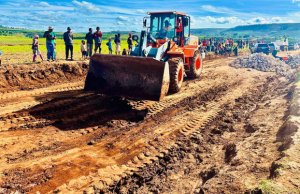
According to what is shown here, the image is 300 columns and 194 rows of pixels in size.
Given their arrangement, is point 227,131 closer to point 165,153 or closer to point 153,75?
point 165,153

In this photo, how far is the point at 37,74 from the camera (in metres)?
10.7

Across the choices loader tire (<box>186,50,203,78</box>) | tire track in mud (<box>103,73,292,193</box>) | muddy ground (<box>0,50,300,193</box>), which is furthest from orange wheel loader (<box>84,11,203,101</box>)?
tire track in mud (<box>103,73,292,193</box>)

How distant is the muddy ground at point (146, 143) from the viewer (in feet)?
12.0

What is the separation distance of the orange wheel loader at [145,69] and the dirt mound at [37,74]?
3649 mm

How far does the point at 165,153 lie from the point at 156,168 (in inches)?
21.9

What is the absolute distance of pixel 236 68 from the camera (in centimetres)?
1578

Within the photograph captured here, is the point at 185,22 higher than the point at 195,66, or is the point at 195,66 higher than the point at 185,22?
the point at 185,22

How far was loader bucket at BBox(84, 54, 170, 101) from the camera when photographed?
7008mm

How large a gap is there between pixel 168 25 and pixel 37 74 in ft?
20.1

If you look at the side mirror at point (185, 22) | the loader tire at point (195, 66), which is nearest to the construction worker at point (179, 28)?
the side mirror at point (185, 22)

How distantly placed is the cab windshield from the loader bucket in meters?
3.02

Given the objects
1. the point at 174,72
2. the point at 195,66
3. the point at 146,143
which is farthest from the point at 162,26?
the point at 146,143

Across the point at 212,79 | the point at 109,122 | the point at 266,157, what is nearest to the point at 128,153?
the point at 109,122

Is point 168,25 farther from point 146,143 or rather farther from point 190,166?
point 190,166
